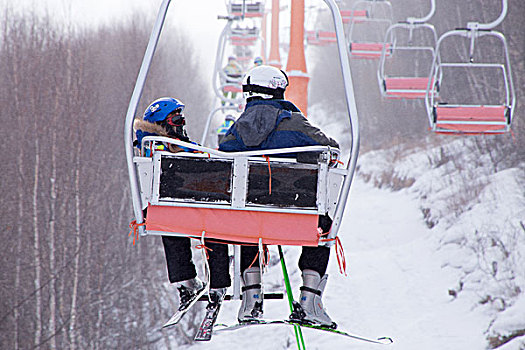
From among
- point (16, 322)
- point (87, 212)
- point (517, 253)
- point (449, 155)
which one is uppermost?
point (449, 155)

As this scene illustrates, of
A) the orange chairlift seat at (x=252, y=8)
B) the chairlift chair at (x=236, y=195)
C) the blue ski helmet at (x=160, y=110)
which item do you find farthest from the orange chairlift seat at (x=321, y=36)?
the chairlift chair at (x=236, y=195)

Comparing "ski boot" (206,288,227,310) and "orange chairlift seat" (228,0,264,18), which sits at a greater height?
"orange chairlift seat" (228,0,264,18)

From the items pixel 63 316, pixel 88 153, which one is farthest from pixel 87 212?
pixel 63 316

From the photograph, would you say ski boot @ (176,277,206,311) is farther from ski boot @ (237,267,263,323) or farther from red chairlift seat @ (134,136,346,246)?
red chairlift seat @ (134,136,346,246)

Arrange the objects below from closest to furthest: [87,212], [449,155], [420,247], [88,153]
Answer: [420,247] → [449,155] → [87,212] → [88,153]

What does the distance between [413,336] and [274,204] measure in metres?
6.73

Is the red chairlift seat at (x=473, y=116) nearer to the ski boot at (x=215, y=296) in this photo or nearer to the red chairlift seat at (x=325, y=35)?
the ski boot at (x=215, y=296)

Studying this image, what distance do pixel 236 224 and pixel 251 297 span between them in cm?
50

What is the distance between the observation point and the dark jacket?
2.69 metres

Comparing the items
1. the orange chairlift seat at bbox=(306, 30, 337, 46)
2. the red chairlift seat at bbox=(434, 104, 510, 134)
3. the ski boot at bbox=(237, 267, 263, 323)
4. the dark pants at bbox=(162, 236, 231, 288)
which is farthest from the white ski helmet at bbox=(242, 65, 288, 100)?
the orange chairlift seat at bbox=(306, 30, 337, 46)

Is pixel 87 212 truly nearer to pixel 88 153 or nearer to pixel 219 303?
pixel 88 153

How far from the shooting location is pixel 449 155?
1406 cm

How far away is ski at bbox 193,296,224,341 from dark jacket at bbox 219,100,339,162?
0.79 metres

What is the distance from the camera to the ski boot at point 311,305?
2.83 m
